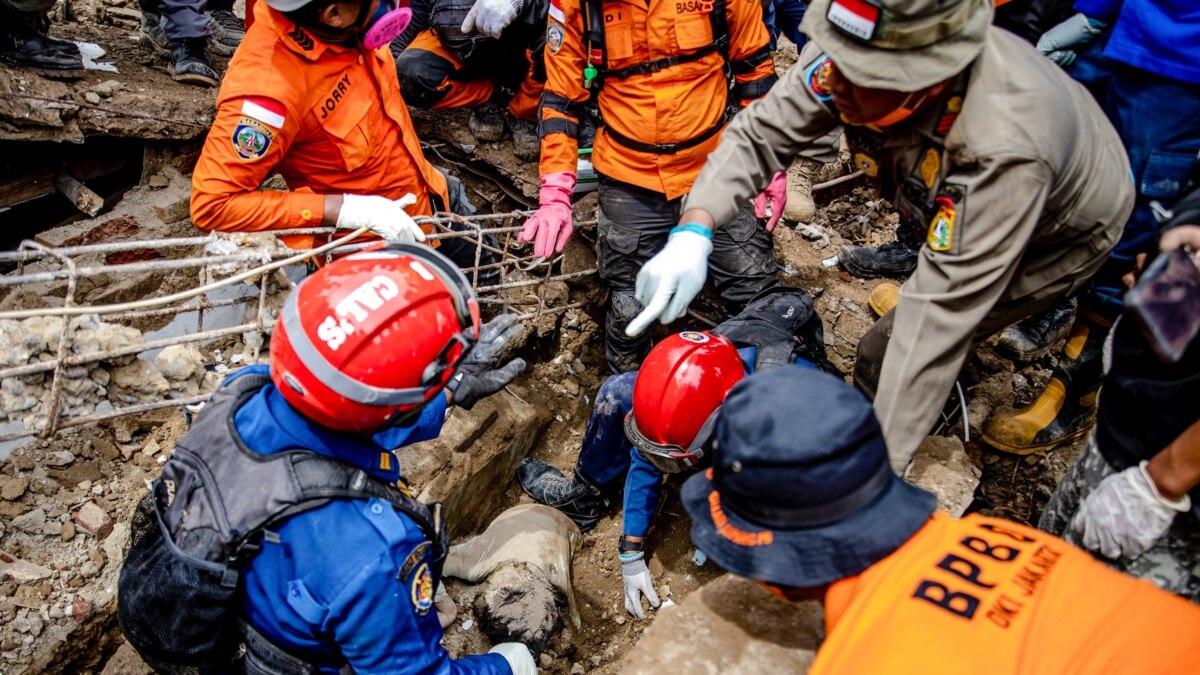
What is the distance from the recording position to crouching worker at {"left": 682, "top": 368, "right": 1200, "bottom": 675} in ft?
4.05

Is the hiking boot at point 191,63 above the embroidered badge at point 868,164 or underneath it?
underneath

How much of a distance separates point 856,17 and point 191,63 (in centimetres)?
454

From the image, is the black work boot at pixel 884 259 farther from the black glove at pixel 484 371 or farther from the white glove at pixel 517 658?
the white glove at pixel 517 658

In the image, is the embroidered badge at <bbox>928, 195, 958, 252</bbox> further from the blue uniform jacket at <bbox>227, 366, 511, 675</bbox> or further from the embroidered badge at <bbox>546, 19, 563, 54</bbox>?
the embroidered badge at <bbox>546, 19, 563, 54</bbox>

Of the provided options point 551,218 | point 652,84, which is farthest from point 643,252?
point 652,84

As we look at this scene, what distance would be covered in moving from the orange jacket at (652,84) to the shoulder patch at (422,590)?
244 cm

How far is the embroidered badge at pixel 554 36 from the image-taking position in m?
3.78

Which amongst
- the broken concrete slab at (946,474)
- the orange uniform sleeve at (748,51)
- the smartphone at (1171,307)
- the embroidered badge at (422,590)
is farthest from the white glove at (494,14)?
the smartphone at (1171,307)

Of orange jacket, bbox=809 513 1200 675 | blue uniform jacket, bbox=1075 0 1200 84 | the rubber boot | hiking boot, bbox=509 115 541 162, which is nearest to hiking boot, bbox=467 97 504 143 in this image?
hiking boot, bbox=509 115 541 162

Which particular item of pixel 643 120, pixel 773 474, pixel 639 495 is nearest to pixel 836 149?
pixel 643 120

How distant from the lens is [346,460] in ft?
6.41

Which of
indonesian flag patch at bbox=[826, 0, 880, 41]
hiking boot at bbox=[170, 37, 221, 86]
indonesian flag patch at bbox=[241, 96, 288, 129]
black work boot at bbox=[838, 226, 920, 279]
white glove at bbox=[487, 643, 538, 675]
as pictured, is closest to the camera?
indonesian flag patch at bbox=[826, 0, 880, 41]

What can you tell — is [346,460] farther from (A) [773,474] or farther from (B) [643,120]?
(B) [643,120]

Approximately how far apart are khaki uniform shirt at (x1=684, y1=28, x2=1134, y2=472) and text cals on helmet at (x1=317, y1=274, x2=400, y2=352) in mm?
1538
